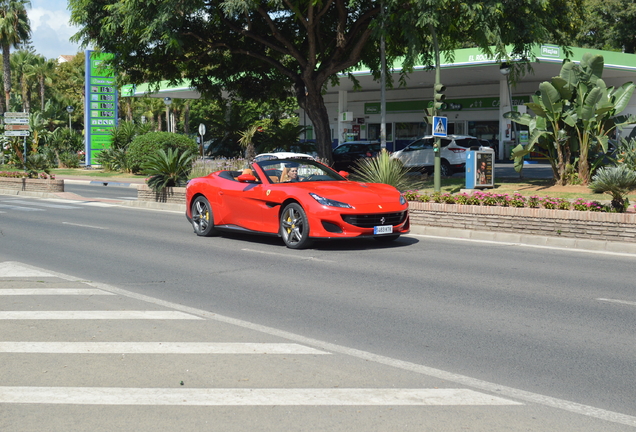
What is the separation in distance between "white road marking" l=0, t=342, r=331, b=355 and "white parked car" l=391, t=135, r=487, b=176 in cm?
2082

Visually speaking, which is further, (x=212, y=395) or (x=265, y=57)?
(x=265, y=57)

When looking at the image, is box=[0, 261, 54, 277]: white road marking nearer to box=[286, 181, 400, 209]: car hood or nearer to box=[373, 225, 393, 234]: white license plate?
box=[286, 181, 400, 209]: car hood

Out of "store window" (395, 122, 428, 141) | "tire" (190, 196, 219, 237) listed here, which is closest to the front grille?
"tire" (190, 196, 219, 237)

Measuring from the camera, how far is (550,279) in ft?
30.1

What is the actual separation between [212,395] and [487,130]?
41526mm

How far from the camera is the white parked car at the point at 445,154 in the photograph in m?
26.6

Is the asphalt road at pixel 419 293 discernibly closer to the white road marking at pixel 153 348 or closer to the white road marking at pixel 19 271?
the white road marking at pixel 19 271

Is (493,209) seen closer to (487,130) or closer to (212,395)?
(212,395)

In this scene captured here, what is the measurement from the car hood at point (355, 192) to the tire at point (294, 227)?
1.29 ft

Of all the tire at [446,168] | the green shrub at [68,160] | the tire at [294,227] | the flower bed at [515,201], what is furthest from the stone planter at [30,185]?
the green shrub at [68,160]

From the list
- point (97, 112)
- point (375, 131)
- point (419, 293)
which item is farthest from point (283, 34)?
point (97, 112)

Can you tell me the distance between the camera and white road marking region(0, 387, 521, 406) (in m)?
4.67

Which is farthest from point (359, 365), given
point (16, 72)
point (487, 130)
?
point (16, 72)

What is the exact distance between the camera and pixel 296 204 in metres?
11.7
